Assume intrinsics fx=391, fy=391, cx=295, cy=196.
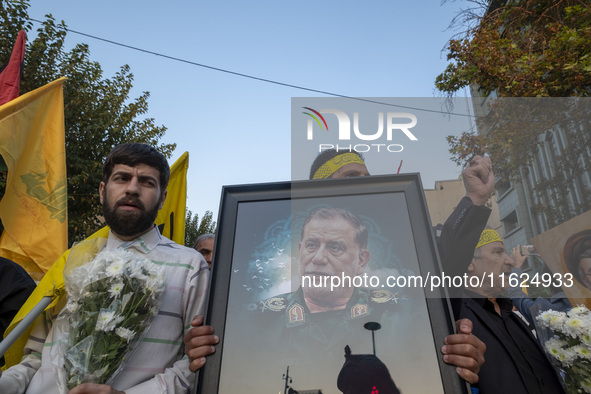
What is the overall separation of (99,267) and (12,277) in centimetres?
106

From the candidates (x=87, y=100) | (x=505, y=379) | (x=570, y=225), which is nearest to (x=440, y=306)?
(x=505, y=379)

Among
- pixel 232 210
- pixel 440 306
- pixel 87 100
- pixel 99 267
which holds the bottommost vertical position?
pixel 440 306

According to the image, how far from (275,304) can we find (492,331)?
4.20ft

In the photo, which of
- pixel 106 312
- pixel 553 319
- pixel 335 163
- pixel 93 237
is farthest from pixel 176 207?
pixel 553 319

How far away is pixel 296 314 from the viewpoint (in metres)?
1.49

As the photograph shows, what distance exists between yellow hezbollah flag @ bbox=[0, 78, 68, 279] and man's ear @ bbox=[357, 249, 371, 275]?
2.45 m

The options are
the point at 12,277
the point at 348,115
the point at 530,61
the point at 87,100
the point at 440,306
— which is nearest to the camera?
the point at 440,306

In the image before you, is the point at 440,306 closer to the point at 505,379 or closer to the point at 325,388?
the point at 325,388

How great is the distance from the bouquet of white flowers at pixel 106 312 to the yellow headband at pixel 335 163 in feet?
3.45

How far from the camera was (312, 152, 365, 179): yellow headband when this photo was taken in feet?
6.47

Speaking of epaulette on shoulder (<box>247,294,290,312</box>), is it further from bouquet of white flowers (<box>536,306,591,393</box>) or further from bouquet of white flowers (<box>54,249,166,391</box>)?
bouquet of white flowers (<box>536,306,591,393</box>)

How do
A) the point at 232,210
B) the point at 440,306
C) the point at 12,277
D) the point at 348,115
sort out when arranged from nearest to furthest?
the point at 440,306, the point at 232,210, the point at 348,115, the point at 12,277

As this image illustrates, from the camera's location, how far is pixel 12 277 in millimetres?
2189

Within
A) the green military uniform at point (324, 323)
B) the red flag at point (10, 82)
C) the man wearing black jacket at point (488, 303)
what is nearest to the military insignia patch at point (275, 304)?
the green military uniform at point (324, 323)
